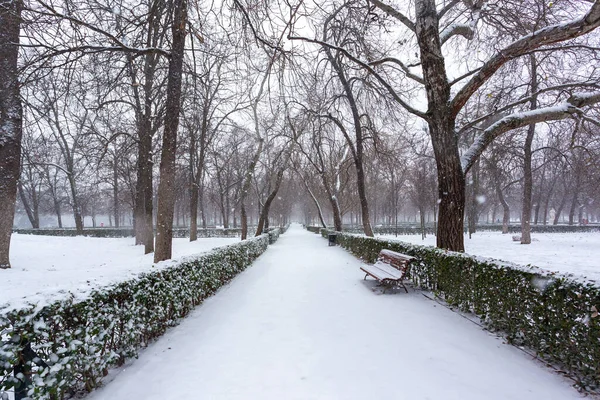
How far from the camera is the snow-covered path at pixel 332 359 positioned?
9.11 feet

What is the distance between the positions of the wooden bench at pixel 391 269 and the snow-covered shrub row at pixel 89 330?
4.08 meters

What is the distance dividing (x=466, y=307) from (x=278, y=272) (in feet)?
17.8

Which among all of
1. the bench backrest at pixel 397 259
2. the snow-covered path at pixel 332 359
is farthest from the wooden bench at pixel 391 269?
the snow-covered path at pixel 332 359

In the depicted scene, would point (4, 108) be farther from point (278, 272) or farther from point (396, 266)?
point (396, 266)

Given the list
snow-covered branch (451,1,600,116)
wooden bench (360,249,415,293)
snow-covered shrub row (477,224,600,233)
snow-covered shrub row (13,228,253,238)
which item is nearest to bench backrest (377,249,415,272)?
wooden bench (360,249,415,293)

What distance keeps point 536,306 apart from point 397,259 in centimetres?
345

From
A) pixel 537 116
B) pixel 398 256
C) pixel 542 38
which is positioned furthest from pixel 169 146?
pixel 537 116

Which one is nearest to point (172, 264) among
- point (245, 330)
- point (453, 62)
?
point (245, 330)

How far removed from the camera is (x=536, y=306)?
3395 mm

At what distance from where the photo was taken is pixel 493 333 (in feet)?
13.8

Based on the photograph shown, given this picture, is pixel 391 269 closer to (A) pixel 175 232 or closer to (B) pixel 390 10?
(B) pixel 390 10

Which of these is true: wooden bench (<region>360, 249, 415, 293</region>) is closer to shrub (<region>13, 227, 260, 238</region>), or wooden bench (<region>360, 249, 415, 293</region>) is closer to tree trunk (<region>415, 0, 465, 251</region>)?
tree trunk (<region>415, 0, 465, 251</region>)

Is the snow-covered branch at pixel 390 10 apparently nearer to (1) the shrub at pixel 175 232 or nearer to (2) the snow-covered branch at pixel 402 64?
(2) the snow-covered branch at pixel 402 64

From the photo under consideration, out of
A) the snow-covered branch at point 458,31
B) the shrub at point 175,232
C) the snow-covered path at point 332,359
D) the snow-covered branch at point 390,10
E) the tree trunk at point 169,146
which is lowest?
the shrub at point 175,232
